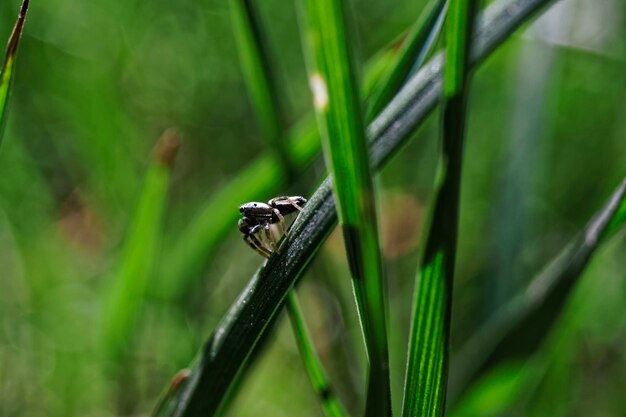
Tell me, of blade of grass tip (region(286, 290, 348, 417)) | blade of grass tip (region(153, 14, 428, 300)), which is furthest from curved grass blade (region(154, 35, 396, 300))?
blade of grass tip (region(286, 290, 348, 417))

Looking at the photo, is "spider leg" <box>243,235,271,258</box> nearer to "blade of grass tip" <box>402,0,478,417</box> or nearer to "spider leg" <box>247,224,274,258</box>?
"spider leg" <box>247,224,274,258</box>

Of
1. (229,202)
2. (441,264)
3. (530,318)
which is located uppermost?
(441,264)

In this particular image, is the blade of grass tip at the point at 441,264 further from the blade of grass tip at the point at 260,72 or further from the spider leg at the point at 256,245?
the blade of grass tip at the point at 260,72

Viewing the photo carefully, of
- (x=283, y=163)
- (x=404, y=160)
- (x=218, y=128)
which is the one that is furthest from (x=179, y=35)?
(x=283, y=163)

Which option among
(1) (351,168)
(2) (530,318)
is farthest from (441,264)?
(2) (530,318)

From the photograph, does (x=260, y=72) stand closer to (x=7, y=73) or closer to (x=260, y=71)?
(x=260, y=71)
